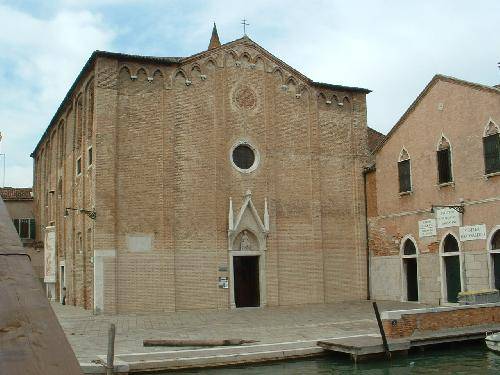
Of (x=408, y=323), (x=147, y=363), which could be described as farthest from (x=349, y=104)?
(x=147, y=363)

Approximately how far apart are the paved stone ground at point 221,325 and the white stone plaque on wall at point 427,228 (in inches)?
101

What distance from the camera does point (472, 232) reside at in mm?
19250

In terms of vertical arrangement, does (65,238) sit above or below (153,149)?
below

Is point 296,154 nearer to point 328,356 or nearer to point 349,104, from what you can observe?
point 349,104

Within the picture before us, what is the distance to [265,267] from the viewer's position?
2233 centimetres

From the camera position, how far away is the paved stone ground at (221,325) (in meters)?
14.1

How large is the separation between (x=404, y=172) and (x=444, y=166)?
2.05m

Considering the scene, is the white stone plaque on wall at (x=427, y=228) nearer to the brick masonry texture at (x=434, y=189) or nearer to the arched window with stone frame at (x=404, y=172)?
the brick masonry texture at (x=434, y=189)

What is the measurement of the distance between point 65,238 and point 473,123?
58.1ft

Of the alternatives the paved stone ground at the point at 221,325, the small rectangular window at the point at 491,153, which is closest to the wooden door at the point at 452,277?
the paved stone ground at the point at 221,325

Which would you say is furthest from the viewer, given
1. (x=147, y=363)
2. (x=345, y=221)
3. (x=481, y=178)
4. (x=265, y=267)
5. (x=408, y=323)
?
(x=345, y=221)

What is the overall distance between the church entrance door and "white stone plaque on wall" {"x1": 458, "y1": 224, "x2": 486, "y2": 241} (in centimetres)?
751

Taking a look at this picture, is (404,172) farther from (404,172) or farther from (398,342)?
(398,342)

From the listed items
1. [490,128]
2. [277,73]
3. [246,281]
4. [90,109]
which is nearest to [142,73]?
[90,109]
